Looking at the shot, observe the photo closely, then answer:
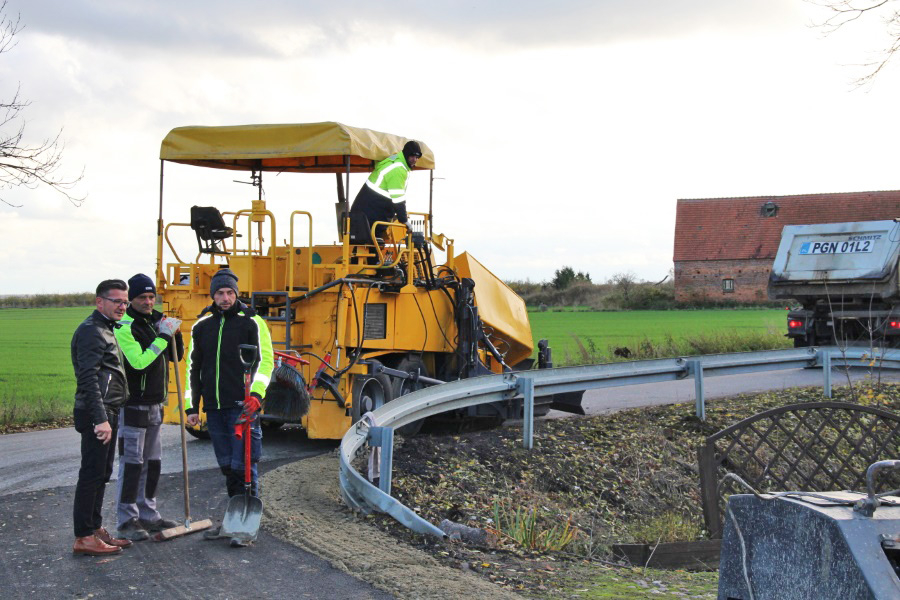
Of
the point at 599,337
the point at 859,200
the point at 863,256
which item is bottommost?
the point at 599,337

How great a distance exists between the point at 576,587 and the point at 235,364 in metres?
3.10

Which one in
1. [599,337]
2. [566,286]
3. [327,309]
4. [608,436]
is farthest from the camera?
[566,286]

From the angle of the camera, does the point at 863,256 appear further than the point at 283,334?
Yes

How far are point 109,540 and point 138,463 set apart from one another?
68 cm

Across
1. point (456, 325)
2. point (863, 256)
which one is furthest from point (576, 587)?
point (863, 256)

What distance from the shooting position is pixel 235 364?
7594mm

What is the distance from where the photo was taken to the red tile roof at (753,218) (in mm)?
62688

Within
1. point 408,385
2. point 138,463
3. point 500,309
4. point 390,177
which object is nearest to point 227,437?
point 138,463

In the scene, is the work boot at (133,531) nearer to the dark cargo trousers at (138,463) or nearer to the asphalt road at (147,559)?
the dark cargo trousers at (138,463)

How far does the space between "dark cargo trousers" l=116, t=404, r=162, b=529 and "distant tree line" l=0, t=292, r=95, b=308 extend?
68060mm

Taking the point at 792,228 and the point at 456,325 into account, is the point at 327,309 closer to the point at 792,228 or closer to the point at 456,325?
the point at 456,325

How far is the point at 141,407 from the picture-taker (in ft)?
24.6

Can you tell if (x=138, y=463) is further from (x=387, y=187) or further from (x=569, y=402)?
(x=569, y=402)

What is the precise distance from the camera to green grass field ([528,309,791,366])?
2577 centimetres
